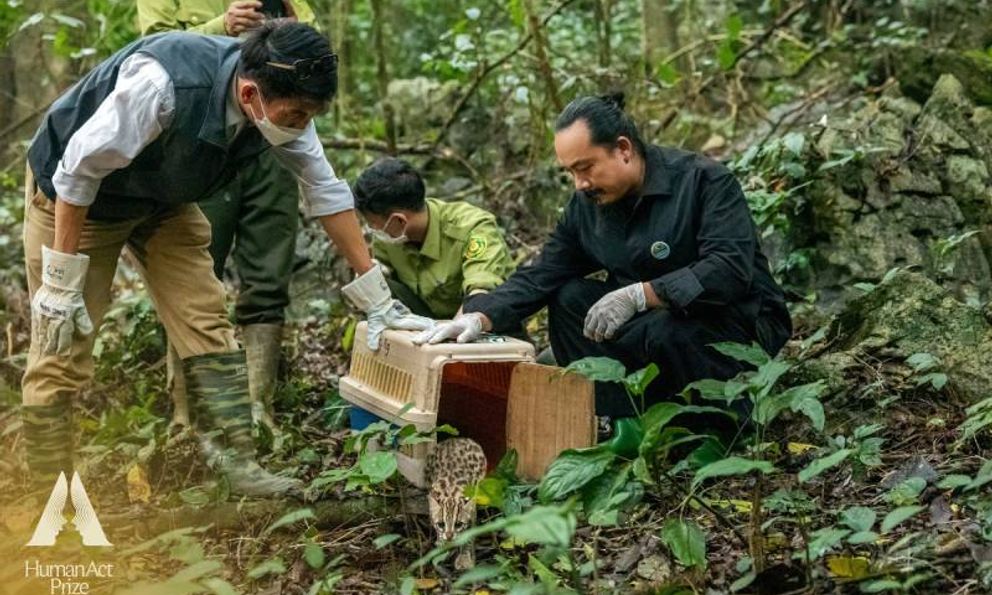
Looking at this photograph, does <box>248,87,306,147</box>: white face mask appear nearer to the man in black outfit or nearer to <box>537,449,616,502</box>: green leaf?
the man in black outfit

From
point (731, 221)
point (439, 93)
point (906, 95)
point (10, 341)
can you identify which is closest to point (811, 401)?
point (731, 221)

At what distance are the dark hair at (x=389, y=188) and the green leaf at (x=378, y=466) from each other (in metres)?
1.68

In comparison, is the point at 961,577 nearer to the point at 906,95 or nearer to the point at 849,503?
the point at 849,503

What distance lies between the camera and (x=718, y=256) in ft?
13.1

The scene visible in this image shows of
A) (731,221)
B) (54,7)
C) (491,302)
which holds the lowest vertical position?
(491,302)

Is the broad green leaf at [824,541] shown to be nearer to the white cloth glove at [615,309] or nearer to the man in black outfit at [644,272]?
the man in black outfit at [644,272]

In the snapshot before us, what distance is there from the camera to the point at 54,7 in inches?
341

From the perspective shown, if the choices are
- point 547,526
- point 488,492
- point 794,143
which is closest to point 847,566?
point 488,492

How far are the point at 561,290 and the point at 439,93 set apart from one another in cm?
433

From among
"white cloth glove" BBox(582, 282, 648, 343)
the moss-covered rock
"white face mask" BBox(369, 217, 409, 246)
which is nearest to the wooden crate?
"white cloth glove" BBox(582, 282, 648, 343)

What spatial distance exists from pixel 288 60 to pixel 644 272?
4.70 feet

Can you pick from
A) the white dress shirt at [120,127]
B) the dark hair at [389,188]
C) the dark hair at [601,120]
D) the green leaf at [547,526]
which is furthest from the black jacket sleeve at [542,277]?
the green leaf at [547,526]

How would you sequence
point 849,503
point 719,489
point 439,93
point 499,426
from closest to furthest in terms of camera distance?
point 849,503 < point 719,489 < point 499,426 < point 439,93

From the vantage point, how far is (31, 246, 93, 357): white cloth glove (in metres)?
3.67
